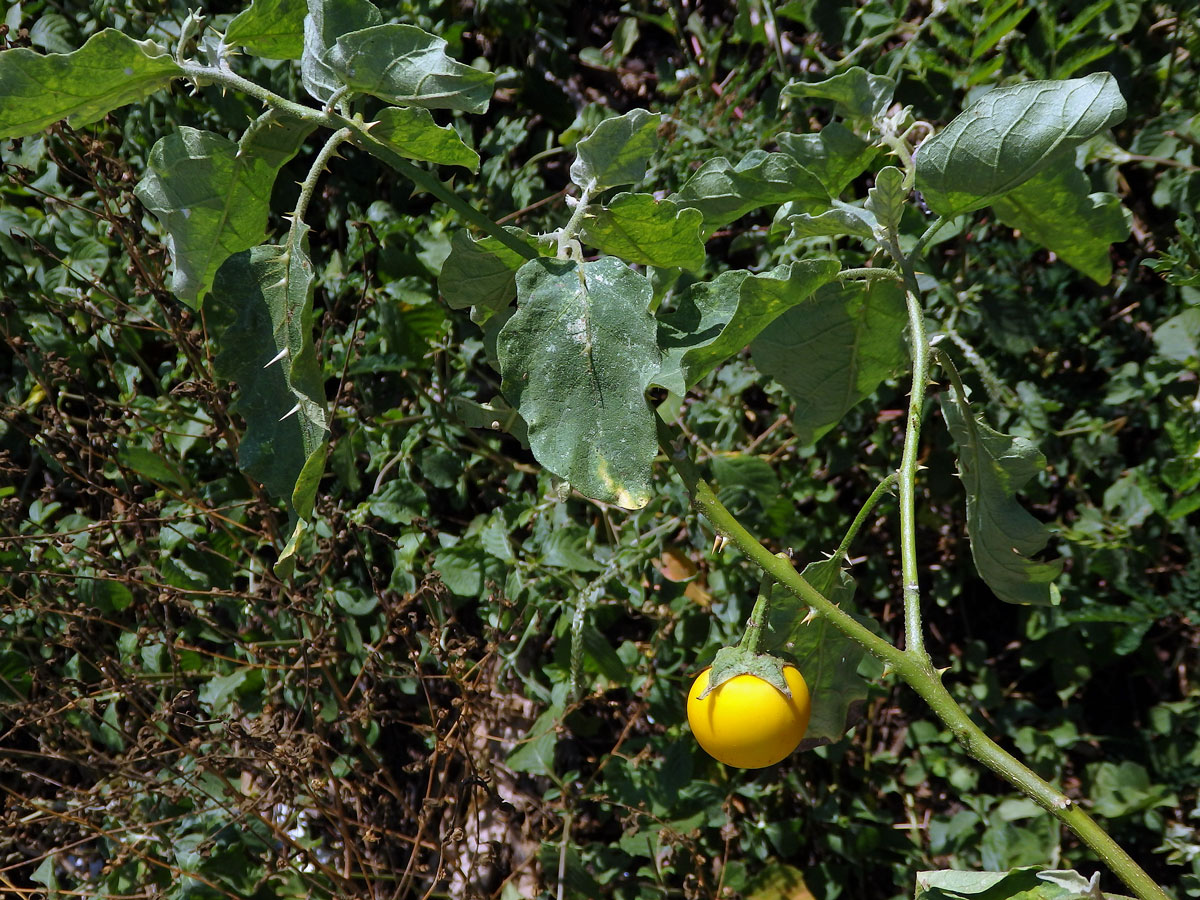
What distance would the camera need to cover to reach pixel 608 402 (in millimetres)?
838

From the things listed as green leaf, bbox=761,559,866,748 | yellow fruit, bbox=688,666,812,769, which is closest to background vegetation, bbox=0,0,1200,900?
green leaf, bbox=761,559,866,748

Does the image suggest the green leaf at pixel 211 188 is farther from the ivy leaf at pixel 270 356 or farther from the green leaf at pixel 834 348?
the green leaf at pixel 834 348

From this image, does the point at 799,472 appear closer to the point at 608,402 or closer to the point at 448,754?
the point at 448,754

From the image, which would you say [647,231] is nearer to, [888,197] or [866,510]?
[888,197]

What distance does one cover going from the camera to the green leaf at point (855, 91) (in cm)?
106

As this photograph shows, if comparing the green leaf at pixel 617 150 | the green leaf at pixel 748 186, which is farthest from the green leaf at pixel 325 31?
the green leaf at pixel 748 186

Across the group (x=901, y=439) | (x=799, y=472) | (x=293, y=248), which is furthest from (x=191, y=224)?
(x=901, y=439)

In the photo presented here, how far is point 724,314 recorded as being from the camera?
970 mm

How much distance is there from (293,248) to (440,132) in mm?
179

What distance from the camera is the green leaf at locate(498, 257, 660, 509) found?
83 cm

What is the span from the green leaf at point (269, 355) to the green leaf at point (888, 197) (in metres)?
0.54

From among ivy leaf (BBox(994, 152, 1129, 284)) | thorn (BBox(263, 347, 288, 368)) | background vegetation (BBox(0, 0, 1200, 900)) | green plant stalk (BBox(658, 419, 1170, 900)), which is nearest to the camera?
green plant stalk (BBox(658, 419, 1170, 900))

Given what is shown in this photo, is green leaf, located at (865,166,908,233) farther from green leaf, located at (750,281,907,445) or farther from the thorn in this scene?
the thorn

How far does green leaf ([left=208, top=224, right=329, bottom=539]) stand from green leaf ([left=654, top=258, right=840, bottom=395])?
34 centimetres
